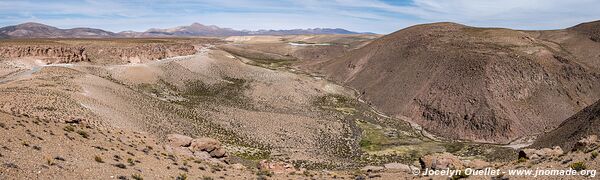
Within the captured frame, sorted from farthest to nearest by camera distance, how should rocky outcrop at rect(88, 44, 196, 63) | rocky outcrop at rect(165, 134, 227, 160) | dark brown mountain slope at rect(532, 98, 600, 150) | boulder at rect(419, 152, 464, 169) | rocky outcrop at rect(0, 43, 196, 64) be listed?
rocky outcrop at rect(88, 44, 196, 63) → rocky outcrop at rect(0, 43, 196, 64) → dark brown mountain slope at rect(532, 98, 600, 150) → rocky outcrop at rect(165, 134, 227, 160) → boulder at rect(419, 152, 464, 169)

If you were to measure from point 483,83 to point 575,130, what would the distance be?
27.3 m

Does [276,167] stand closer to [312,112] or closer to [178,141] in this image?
[178,141]

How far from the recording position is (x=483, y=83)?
68.6 metres

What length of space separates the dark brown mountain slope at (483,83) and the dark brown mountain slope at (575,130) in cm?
1168

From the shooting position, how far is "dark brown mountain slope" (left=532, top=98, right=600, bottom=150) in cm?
3930

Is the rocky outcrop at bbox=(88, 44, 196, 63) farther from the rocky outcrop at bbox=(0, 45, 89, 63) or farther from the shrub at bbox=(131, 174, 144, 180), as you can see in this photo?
the shrub at bbox=(131, 174, 144, 180)

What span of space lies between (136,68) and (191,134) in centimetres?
3644

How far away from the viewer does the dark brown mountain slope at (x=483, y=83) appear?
60.4 meters

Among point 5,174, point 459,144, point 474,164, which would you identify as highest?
point 5,174

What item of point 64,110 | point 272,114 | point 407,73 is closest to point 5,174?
point 64,110

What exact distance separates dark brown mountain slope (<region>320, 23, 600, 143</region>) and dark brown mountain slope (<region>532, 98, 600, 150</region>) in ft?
38.3

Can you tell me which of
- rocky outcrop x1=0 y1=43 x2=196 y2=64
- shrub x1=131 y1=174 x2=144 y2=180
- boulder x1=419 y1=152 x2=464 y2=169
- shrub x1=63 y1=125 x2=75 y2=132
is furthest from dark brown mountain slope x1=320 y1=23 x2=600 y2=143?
shrub x1=63 y1=125 x2=75 y2=132

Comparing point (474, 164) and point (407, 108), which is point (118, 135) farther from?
point (407, 108)

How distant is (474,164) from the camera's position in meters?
31.5
